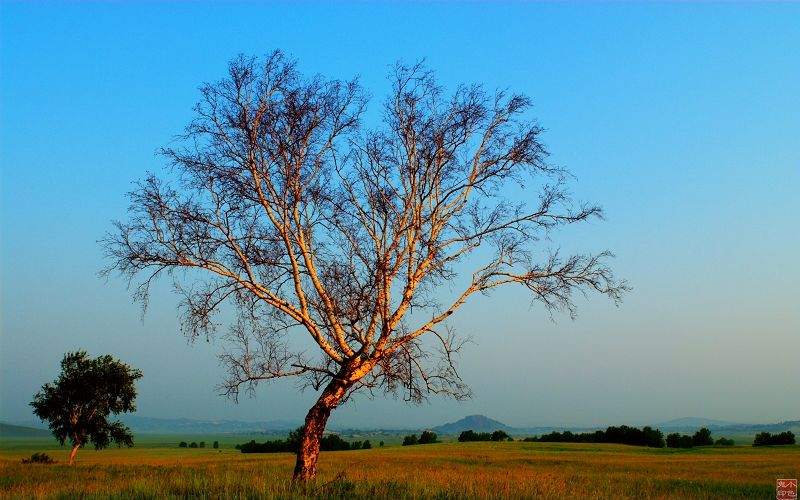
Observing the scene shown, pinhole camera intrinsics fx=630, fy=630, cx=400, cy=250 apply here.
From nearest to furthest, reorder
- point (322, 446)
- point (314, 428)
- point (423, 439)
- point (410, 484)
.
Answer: point (410, 484)
point (314, 428)
point (322, 446)
point (423, 439)

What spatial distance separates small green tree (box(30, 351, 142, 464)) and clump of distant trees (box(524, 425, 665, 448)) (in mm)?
41238

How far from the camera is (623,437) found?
2552 inches

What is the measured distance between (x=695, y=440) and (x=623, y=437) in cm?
691

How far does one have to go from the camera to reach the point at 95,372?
150 ft

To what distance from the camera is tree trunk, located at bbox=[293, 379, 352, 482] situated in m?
15.9

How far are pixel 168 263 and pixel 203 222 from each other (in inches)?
53.7

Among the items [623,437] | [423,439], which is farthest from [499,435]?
[623,437]

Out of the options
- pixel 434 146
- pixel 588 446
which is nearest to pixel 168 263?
pixel 434 146

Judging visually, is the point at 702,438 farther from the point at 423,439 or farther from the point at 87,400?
the point at 87,400

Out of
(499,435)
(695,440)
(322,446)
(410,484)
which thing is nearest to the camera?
(410,484)

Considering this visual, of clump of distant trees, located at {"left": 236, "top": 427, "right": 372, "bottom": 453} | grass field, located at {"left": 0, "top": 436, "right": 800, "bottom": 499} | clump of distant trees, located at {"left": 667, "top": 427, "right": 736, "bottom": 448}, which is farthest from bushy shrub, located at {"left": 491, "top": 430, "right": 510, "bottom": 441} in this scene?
grass field, located at {"left": 0, "top": 436, "right": 800, "bottom": 499}

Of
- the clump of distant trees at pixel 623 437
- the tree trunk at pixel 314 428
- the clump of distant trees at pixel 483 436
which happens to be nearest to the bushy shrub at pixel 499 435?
the clump of distant trees at pixel 483 436

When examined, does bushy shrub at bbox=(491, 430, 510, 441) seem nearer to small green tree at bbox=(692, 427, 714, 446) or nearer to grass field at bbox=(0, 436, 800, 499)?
small green tree at bbox=(692, 427, 714, 446)

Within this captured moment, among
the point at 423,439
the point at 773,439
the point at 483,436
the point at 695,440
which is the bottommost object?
the point at 423,439
